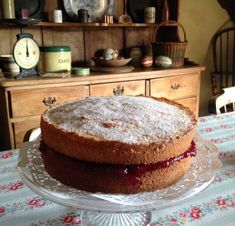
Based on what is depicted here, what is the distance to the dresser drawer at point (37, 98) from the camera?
1.70m

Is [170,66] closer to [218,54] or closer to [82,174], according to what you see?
[218,54]

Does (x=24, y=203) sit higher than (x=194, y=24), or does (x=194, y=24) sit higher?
(x=194, y=24)

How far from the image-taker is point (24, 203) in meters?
0.71

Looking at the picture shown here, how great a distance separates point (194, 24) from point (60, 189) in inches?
94.5

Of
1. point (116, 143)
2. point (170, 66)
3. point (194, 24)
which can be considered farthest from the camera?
point (194, 24)

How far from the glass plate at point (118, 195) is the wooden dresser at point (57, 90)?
1047 millimetres

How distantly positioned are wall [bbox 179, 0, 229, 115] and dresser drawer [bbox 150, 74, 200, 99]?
496 millimetres

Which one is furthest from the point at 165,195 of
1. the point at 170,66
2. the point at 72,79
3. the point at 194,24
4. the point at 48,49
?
the point at 194,24

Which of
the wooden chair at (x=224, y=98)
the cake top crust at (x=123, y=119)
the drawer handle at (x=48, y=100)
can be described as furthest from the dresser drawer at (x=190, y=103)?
the cake top crust at (x=123, y=119)

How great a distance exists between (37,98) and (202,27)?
1.69 metres

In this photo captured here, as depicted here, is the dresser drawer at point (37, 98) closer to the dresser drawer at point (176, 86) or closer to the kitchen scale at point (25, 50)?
the kitchen scale at point (25, 50)

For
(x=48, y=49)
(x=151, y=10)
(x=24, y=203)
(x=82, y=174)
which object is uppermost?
(x=151, y=10)

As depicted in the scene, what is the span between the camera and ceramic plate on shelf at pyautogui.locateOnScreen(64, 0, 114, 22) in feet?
6.89

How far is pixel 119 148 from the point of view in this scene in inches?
21.8
